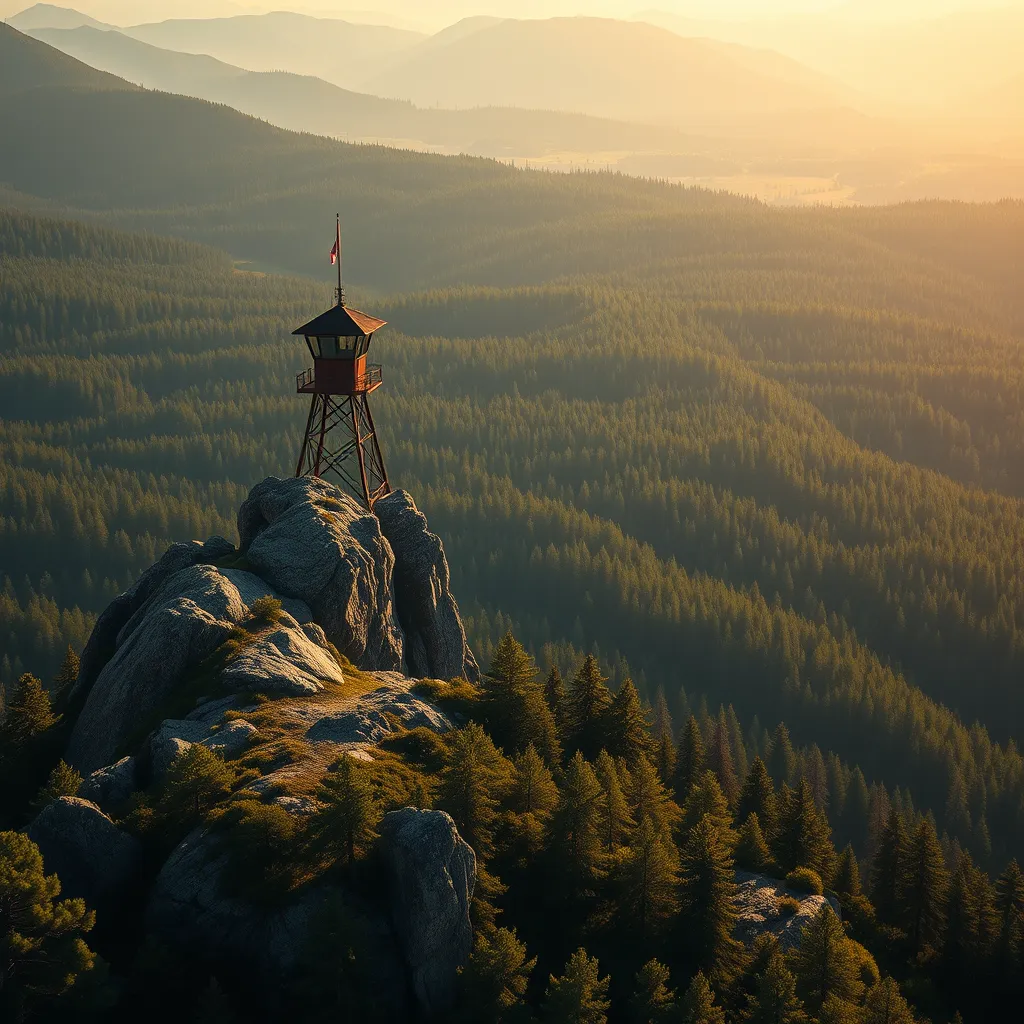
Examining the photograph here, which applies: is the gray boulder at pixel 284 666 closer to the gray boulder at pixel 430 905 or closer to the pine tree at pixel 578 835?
the pine tree at pixel 578 835

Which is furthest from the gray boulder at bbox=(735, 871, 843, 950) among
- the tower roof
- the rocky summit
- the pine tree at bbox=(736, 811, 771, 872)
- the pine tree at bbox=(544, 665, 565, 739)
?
the tower roof

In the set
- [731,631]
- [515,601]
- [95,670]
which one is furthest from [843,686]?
[95,670]

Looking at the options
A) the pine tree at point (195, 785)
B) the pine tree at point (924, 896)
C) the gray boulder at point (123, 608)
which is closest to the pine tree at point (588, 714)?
the pine tree at point (924, 896)

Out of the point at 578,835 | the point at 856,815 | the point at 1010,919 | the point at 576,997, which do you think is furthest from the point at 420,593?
the point at 856,815

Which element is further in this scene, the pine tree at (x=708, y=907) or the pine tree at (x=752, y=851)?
the pine tree at (x=752, y=851)

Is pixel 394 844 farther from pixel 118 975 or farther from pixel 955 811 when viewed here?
pixel 955 811

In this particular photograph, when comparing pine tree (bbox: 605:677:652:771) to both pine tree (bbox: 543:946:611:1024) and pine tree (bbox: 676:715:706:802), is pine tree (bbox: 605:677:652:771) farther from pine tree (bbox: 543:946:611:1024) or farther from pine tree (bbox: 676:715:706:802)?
pine tree (bbox: 543:946:611:1024)

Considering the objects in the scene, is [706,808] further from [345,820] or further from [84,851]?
[84,851]
